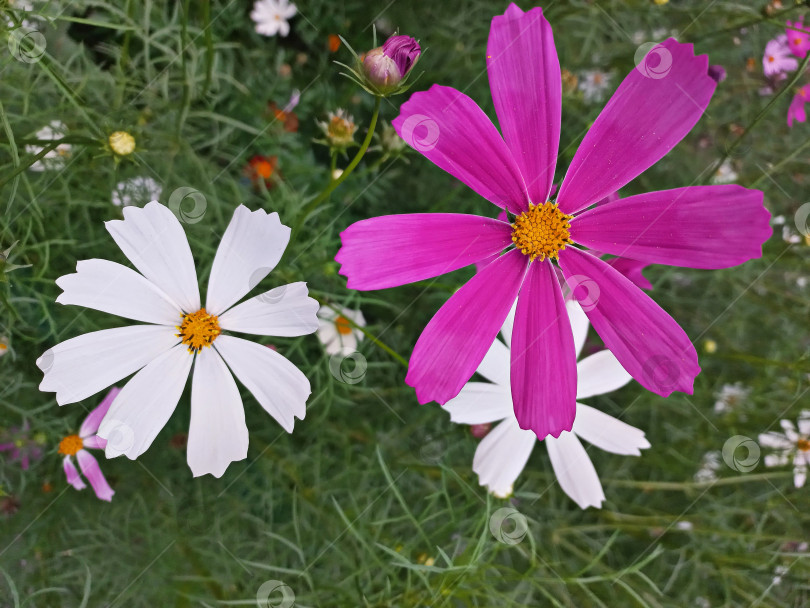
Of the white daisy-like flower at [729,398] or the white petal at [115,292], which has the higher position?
the white daisy-like flower at [729,398]

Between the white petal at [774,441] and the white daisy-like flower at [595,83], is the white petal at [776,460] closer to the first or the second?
the white petal at [774,441]

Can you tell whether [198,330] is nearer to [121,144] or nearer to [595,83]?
[121,144]

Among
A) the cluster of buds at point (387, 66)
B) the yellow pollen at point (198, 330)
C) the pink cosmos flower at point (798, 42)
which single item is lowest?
the yellow pollen at point (198, 330)

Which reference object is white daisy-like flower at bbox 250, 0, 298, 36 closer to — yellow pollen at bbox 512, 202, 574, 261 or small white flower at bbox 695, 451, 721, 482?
yellow pollen at bbox 512, 202, 574, 261

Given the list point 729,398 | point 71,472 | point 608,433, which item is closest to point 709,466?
point 729,398

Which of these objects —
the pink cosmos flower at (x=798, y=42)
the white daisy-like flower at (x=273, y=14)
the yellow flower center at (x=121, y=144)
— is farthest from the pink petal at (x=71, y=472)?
the pink cosmos flower at (x=798, y=42)
